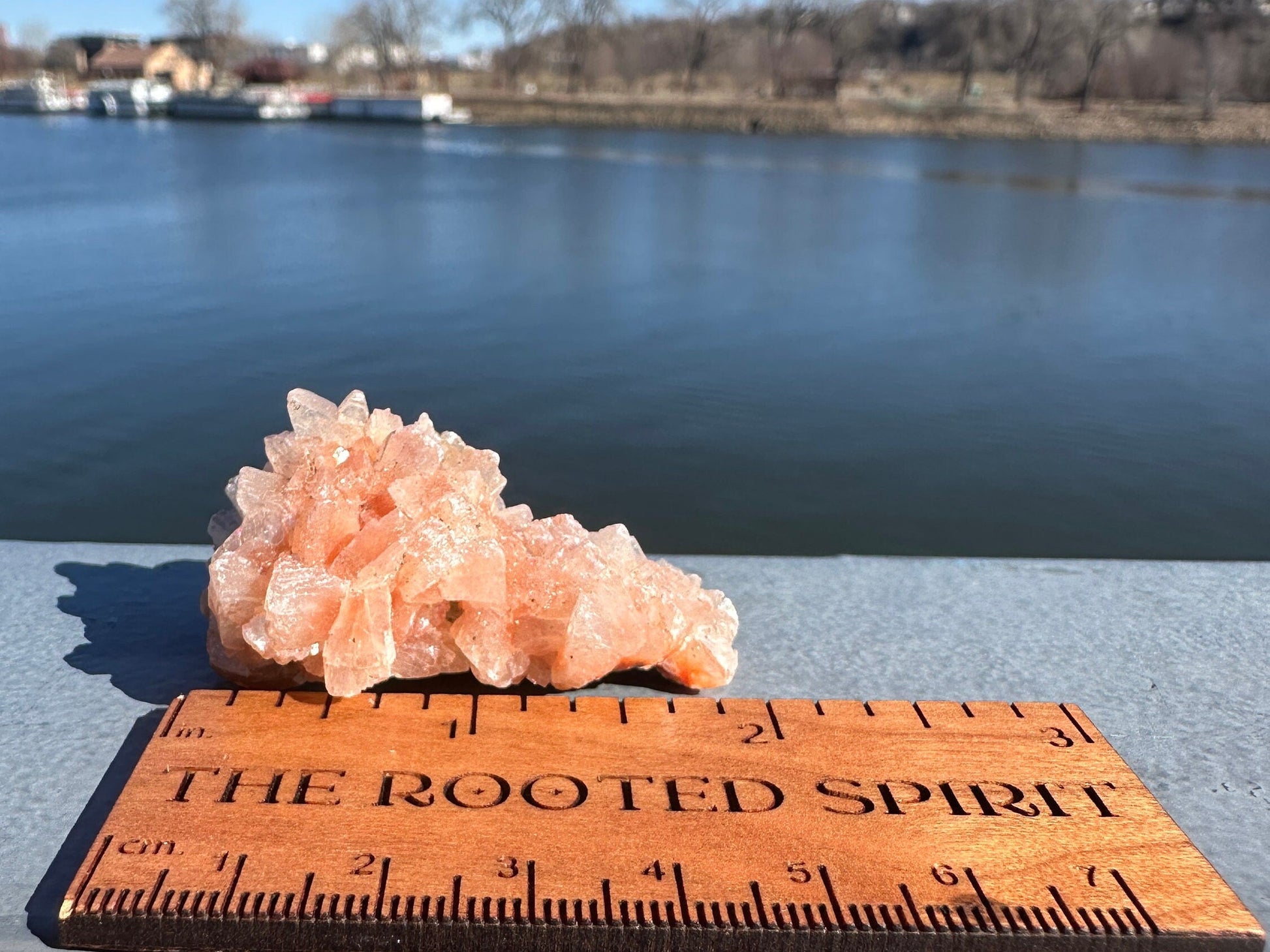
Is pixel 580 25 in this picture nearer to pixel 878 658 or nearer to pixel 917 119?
pixel 917 119

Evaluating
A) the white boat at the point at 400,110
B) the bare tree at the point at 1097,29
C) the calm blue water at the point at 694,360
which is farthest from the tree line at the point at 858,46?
the calm blue water at the point at 694,360

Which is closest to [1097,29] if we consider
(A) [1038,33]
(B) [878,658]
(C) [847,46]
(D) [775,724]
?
(A) [1038,33]

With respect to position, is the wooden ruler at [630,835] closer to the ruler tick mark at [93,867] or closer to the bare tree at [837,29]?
the ruler tick mark at [93,867]

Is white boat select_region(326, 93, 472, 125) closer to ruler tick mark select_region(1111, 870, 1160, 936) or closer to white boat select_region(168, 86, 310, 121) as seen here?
white boat select_region(168, 86, 310, 121)

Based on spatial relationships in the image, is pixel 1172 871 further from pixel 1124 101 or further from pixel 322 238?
pixel 1124 101

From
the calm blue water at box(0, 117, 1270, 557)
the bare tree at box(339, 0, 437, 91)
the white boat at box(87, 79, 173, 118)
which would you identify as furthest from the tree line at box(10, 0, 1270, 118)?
the calm blue water at box(0, 117, 1270, 557)

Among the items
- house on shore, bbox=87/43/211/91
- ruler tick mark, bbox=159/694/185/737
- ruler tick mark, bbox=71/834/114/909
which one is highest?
house on shore, bbox=87/43/211/91
